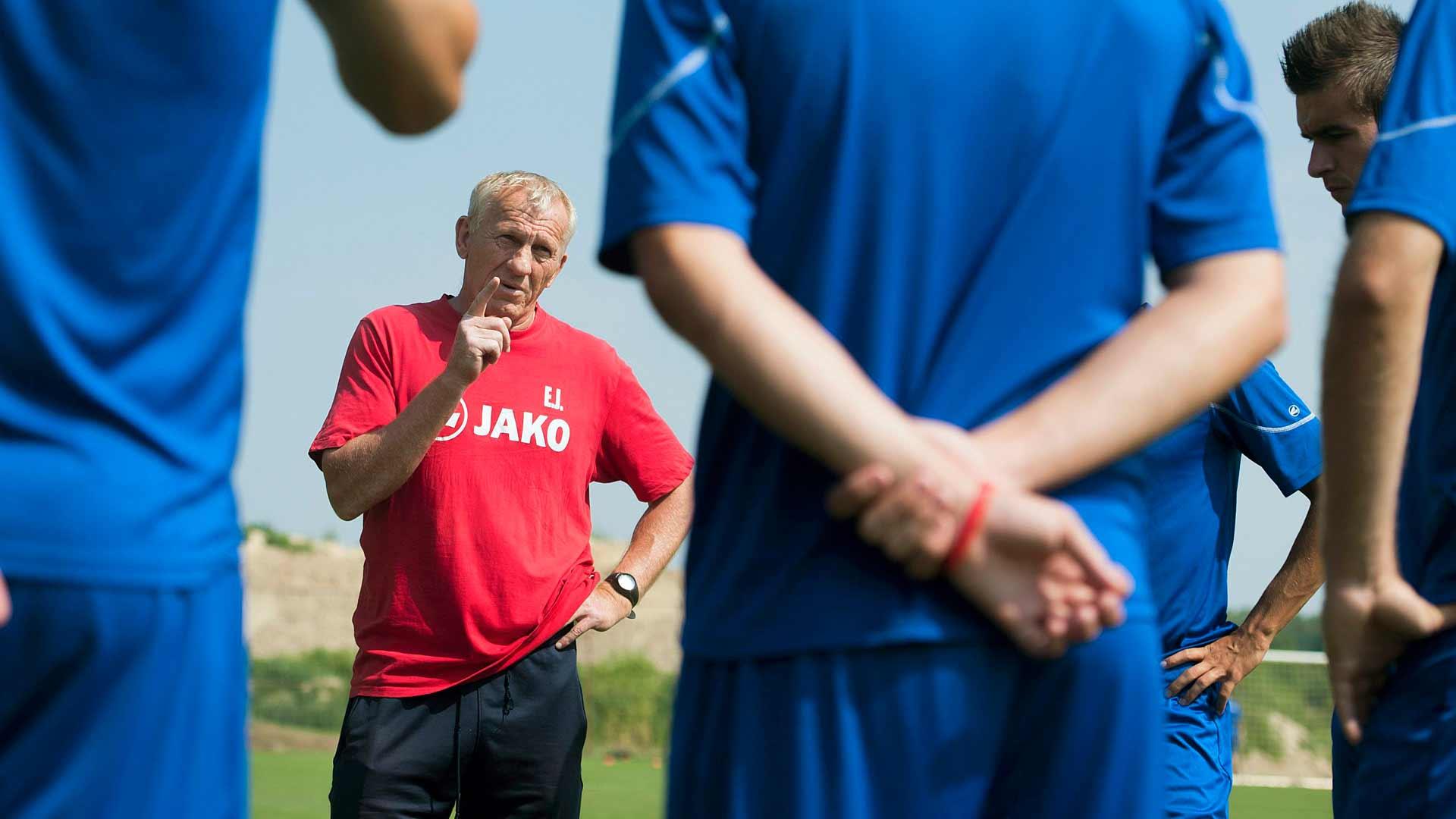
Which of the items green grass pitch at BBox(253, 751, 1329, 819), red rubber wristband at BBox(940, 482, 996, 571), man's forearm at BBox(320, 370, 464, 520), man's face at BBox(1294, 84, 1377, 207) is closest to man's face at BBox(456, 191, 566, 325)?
man's forearm at BBox(320, 370, 464, 520)

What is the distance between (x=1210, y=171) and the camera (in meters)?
2.03

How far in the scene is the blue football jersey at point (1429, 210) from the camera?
2.32 meters

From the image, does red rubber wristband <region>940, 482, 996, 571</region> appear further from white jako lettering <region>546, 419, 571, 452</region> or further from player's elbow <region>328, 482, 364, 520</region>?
white jako lettering <region>546, 419, 571, 452</region>

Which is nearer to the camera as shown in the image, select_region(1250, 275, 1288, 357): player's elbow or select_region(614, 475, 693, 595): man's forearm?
select_region(1250, 275, 1288, 357): player's elbow

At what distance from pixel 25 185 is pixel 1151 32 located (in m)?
1.27

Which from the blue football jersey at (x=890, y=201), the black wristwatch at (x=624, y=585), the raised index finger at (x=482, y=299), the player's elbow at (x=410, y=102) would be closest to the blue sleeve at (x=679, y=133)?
the blue football jersey at (x=890, y=201)

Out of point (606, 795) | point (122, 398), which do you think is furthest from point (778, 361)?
point (606, 795)

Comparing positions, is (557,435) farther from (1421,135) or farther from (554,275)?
(1421,135)

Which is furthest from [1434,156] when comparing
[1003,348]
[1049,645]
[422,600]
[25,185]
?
[422,600]

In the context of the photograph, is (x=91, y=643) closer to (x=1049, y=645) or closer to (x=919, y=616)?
(x=919, y=616)

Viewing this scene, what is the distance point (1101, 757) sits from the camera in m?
1.87

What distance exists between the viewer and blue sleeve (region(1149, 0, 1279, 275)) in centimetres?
202

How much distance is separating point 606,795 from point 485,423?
1054 centimetres

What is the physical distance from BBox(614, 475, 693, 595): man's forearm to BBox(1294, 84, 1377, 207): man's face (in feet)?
9.50
